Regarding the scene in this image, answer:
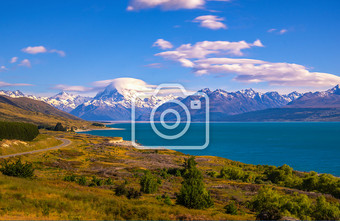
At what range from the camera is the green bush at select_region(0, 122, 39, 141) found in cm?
8356

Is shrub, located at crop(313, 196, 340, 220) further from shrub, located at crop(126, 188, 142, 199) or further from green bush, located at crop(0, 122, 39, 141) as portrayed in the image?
green bush, located at crop(0, 122, 39, 141)

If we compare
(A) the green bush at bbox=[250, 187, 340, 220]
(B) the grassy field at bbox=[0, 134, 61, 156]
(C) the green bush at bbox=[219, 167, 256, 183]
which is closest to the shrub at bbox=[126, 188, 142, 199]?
(A) the green bush at bbox=[250, 187, 340, 220]

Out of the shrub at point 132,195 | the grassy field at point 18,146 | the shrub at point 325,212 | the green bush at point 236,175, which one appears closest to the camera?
the shrub at point 325,212

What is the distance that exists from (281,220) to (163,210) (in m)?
10.1

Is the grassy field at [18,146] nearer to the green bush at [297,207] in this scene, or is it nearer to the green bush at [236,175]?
the green bush at [236,175]

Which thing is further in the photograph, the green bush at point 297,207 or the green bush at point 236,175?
the green bush at point 236,175

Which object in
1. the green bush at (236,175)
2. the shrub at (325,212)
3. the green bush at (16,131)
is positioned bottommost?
the green bush at (236,175)

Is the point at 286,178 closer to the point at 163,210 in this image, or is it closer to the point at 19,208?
the point at 163,210

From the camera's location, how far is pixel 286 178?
207ft

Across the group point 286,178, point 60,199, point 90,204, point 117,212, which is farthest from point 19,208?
point 286,178

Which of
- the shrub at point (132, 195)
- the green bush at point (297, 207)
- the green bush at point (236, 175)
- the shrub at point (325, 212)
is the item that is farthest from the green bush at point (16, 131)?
the shrub at point (325, 212)

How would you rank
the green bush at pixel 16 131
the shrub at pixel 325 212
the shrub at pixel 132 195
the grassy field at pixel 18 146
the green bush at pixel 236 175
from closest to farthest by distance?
the shrub at pixel 325 212 → the shrub at pixel 132 195 → the green bush at pixel 236 175 → the grassy field at pixel 18 146 → the green bush at pixel 16 131

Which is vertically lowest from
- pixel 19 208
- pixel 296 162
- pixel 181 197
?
pixel 296 162

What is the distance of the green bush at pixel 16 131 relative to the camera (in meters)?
83.6
